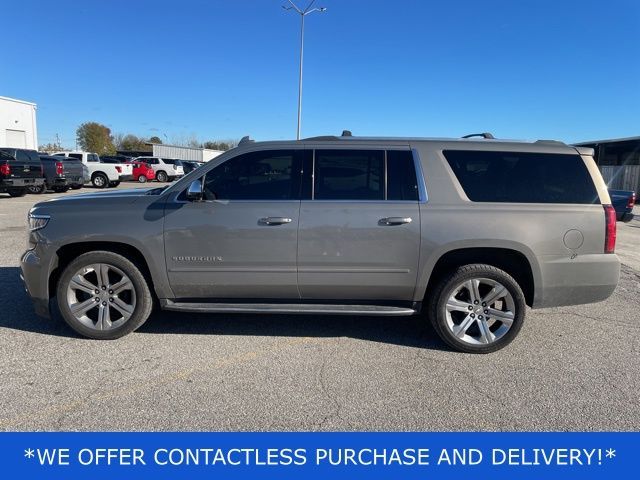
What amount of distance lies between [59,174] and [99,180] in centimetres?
548

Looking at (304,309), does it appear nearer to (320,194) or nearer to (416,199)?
(320,194)

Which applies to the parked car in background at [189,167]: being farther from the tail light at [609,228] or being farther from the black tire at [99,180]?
the black tire at [99,180]

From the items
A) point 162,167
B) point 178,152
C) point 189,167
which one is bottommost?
point 189,167

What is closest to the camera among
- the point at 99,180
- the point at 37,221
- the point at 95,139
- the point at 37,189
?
the point at 37,221

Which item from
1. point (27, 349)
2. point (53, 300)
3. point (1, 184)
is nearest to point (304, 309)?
point (27, 349)

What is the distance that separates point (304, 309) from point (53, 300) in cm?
308

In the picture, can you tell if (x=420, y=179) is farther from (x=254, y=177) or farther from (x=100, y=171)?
(x=100, y=171)

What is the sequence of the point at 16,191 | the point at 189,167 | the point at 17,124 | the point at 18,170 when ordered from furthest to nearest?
the point at 17,124 → the point at 189,167 → the point at 16,191 → the point at 18,170

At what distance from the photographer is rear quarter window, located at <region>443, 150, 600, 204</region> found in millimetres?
3943

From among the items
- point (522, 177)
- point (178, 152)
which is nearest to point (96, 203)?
point (522, 177)

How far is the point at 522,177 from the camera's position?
400 centimetres

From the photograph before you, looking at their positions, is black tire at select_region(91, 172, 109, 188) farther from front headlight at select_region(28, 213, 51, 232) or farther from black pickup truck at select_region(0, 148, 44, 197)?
front headlight at select_region(28, 213, 51, 232)

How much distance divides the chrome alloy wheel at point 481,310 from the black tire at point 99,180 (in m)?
24.4

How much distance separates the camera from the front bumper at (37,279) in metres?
4.04
